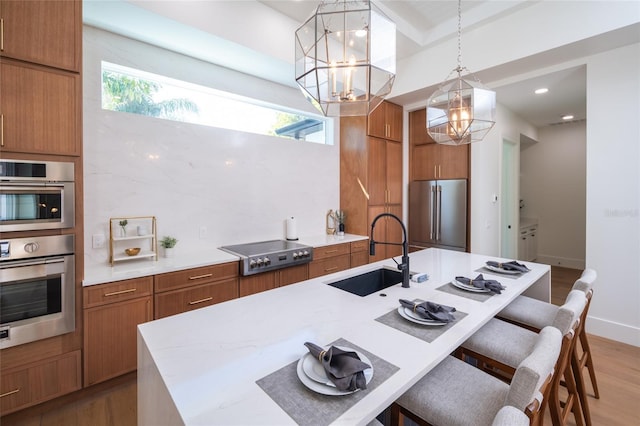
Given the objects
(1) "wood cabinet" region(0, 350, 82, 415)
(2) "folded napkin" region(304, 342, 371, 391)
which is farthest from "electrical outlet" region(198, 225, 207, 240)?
(2) "folded napkin" region(304, 342, 371, 391)

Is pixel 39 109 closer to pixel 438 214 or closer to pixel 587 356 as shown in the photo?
pixel 587 356

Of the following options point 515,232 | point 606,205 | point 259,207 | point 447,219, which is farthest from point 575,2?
point 259,207

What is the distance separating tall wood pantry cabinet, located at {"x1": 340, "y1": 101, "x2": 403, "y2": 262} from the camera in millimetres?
4047

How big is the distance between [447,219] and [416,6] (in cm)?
270

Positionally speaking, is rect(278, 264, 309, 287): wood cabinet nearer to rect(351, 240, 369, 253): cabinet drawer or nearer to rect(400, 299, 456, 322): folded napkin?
rect(351, 240, 369, 253): cabinet drawer

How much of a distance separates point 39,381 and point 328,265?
2.55 meters

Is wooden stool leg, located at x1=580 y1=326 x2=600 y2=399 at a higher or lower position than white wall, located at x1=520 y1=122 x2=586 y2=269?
lower

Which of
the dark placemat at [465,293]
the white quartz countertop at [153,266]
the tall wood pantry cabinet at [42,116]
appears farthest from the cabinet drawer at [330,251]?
the tall wood pantry cabinet at [42,116]

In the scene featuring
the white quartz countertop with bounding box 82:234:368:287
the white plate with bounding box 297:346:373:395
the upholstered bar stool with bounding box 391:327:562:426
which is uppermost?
the white quartz countertop with bounding box 82:234:368:287

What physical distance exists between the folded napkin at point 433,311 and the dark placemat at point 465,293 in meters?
0.30

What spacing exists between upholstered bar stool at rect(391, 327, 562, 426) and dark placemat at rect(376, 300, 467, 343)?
0.70 ft

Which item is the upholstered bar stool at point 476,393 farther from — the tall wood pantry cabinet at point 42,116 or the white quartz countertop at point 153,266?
the tall wood pantry cabinet at point 42,116

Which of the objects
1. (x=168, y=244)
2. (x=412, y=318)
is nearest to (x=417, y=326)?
(x=412, y=318)

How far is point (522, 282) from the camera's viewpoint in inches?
75.8
